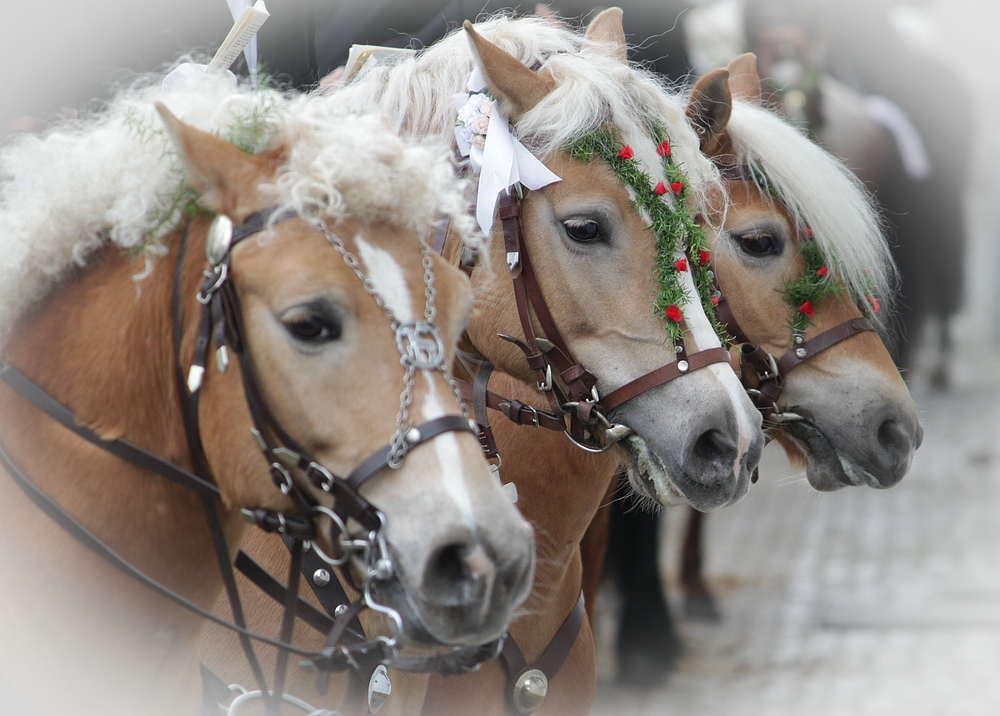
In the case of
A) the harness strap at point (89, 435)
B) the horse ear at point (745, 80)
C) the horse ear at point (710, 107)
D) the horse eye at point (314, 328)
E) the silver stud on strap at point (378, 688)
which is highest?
the horse eye at point (314, 328)

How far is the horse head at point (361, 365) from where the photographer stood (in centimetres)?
159

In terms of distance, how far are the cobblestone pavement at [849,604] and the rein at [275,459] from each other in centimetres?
199

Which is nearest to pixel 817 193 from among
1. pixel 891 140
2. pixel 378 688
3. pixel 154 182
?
pixel 378 688

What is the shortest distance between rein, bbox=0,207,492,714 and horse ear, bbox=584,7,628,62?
1.45 meters

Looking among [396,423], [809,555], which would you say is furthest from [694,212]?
[809,555]

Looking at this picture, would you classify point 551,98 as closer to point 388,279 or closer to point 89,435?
point 388,279

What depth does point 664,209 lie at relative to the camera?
8.29ft

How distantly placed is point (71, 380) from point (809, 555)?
658 cm

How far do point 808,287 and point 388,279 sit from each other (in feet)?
5.76

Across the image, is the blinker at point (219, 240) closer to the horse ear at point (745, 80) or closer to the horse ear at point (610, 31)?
the horse ear at point (610, 31)

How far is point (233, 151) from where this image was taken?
1767 mm

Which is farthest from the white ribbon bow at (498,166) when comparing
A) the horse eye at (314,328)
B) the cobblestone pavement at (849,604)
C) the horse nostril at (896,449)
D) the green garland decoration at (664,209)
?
the cobblestone pavement at (849,604)

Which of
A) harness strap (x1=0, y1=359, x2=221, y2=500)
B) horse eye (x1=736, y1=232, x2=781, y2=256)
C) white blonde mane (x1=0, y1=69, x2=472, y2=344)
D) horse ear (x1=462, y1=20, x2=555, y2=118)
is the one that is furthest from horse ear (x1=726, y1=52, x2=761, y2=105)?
harness strap (x1=0, y1=359, x2=221, y2=500)

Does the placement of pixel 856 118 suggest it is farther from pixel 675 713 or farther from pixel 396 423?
pixel 396 423
